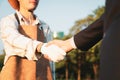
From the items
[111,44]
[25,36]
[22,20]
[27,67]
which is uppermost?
[22,20]

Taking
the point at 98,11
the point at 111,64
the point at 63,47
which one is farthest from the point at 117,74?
the point at 98,11

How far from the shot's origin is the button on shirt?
149 cm

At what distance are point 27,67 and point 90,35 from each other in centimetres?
73

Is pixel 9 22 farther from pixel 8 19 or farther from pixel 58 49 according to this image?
pixel 58 49

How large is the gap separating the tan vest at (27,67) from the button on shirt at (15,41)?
0.13 ft

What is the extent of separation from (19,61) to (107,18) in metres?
0.85

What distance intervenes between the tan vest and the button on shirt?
38 mm

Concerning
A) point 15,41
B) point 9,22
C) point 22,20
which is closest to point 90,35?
point 15,41

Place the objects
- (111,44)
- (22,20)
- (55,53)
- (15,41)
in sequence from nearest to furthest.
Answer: (111,44) → (55,53) → (15,41) → (22,20)

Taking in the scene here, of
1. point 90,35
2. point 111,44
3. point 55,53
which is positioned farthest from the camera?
point 55,53

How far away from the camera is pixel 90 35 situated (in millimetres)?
1202

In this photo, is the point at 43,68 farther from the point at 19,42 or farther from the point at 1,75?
the point at 19,42

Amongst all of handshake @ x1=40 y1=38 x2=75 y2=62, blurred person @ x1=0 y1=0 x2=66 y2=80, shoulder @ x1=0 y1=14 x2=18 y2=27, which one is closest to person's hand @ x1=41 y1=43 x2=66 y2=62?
handshake @ x1=40 y1=38 x2=75 y2=62

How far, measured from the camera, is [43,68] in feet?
6.25
